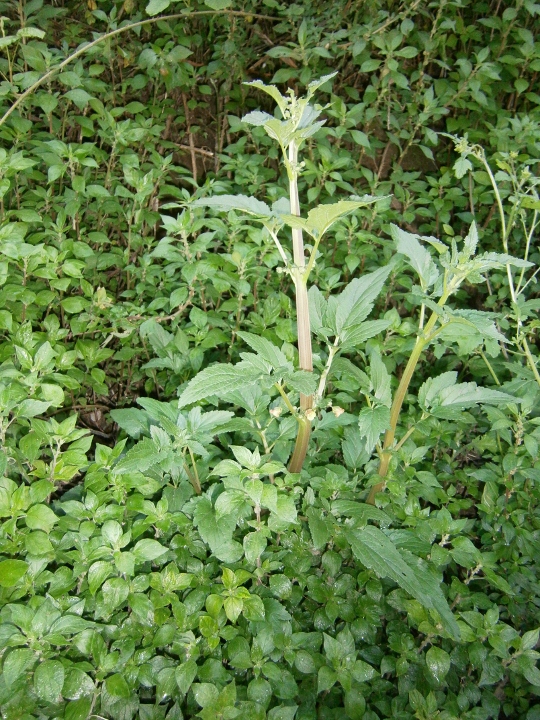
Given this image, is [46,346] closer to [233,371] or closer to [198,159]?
[233,371]

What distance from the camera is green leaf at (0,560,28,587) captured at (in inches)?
46.3

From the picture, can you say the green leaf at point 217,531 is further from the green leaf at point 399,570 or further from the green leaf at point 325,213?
the green leaf at point 325,213

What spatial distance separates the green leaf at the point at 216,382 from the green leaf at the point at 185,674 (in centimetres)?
60

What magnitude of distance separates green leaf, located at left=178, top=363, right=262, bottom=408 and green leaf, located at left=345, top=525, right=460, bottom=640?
50cm

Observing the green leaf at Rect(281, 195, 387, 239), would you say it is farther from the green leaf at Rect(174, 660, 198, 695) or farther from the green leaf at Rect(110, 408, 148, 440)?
the green leaf at Rect(174, 660, 198, 695)

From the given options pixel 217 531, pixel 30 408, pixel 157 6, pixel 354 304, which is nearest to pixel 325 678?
pixel 217 531

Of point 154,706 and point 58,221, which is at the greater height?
point 58,221

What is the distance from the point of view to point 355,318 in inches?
50.0

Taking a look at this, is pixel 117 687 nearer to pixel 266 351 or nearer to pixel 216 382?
pixel 216 382

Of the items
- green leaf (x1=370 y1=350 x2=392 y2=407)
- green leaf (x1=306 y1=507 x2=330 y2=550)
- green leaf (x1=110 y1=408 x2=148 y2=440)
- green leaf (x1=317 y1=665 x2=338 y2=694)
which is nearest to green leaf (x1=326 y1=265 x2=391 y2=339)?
green leaf (x1=370 y1=350 x2=392 y2=407)

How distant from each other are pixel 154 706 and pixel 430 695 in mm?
638

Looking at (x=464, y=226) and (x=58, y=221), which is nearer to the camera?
(x=58, y=221)

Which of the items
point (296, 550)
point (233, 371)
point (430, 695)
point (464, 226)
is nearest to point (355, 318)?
point (233, 371)

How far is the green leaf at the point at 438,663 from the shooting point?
124 cm
